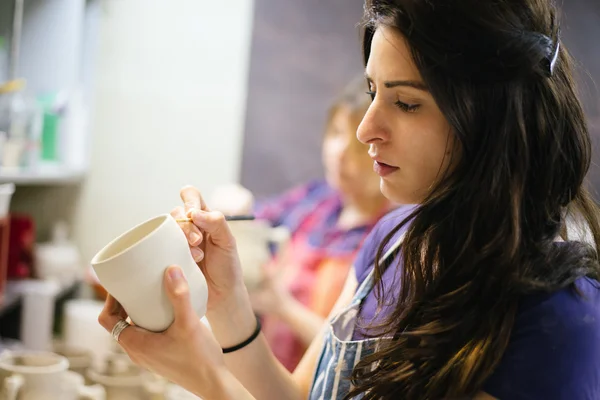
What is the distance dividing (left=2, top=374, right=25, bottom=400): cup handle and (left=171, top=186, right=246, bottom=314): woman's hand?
41 centimetres

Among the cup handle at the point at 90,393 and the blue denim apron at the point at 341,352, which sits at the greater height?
the blue denim apron at the point at 341,352

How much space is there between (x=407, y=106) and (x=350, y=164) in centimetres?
133

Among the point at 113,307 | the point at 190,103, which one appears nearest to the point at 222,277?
the point at 113,307

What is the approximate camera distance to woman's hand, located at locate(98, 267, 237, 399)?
33.6 inches

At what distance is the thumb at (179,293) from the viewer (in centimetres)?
84

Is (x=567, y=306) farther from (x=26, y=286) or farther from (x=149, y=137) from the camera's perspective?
(x=149, y=137)

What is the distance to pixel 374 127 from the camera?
34.9 inches

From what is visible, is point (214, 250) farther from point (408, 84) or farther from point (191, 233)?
point (408, 84)

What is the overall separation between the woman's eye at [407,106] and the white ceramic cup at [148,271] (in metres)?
0.32

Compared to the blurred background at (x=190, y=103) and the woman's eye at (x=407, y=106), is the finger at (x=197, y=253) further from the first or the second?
the blurred background at (x=190, y=103)

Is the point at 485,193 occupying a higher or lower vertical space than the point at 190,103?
lower

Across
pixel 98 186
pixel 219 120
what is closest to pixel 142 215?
pixel 98 186

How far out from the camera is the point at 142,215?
2.72 metres

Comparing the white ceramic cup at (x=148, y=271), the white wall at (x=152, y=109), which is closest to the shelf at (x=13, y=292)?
the white wall at (x=152, y=109)
